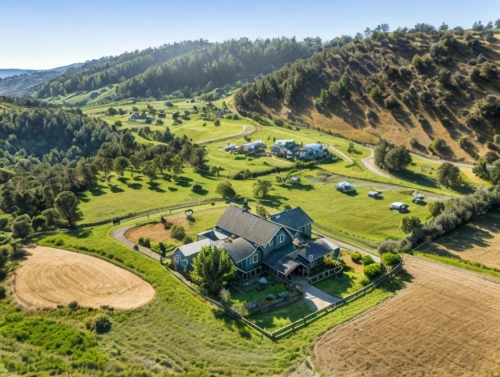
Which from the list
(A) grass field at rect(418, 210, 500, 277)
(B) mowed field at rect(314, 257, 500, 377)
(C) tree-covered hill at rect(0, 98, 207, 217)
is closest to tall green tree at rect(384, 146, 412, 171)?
(A) grass field at rect(418, 210, 500, 277)

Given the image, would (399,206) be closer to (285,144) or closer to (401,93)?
(285,144)

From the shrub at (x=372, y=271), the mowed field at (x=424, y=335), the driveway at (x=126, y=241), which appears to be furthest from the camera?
the driveway at (x=126, y=241)

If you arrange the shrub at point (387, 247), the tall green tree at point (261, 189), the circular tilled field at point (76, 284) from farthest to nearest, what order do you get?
the tall green tree at point (261, 189) → the shrub at point (387, 247) → the circular tilled field at point (76, 284)

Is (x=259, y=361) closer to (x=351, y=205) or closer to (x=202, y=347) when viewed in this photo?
(x=202, y=347)

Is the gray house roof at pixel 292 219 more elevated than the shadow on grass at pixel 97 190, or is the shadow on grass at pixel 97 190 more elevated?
the gray house roof at pixel 292 219

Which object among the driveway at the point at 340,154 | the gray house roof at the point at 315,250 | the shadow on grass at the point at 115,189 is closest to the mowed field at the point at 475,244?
the gray house roof at the point at 315,250

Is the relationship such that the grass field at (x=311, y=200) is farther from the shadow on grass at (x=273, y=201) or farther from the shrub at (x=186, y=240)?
the shrub at (x=186, y=240)

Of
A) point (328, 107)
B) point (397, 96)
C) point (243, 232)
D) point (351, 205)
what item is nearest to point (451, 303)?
point (243, 232)
